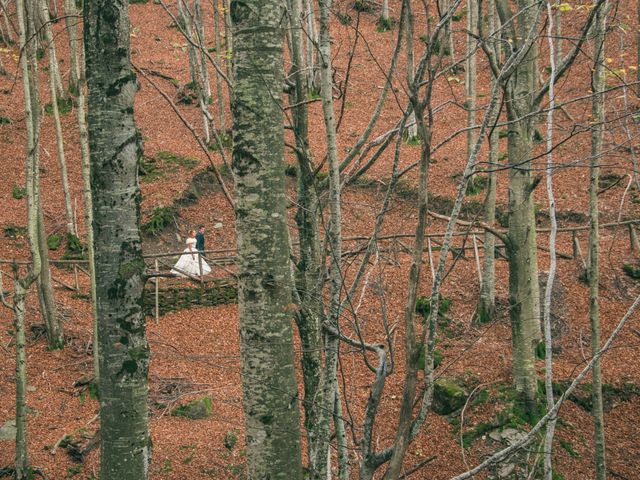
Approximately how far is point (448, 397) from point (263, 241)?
23.8 feet

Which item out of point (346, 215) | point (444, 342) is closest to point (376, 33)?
point (346, 215)

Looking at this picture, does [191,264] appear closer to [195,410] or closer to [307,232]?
[195,410]

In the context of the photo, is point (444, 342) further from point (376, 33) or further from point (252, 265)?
point (376, 33)

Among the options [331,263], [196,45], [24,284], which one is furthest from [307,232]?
[24,284]

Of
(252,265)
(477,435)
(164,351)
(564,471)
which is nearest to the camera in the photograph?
(252,265)

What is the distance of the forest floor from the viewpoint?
8.26 meters

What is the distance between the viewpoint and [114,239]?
358 cm

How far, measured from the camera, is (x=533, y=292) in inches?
317

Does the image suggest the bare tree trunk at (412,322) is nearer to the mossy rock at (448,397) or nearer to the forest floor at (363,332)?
the forest floor at (363,332)

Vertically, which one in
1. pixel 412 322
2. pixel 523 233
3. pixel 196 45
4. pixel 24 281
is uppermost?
pixel 196 45

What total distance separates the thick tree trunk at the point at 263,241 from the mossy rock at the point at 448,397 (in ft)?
22.6

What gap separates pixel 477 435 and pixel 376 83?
17.5 meters

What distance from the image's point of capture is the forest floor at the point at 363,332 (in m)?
8.26

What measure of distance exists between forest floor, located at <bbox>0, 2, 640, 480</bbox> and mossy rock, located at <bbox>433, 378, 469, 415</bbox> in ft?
0.43
